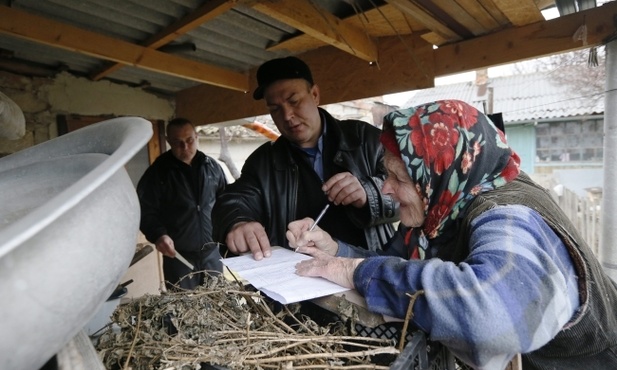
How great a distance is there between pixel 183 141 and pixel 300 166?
2064 millimetres

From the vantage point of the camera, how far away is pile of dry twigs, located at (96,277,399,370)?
79cm

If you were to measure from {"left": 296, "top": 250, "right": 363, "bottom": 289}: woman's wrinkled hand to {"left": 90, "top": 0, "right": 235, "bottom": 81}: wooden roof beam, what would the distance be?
172 centimetres

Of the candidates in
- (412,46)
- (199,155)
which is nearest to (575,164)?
(412,46)

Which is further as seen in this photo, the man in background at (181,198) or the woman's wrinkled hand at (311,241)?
the man in background at (181,198)

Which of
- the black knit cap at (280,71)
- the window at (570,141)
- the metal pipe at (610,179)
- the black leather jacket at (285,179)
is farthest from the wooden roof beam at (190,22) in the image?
the window at (570,141)

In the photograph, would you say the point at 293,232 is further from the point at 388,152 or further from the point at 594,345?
the point at 594,345

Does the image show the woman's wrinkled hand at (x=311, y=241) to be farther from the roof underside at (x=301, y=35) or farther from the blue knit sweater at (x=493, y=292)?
the roof underside at (x=301, y=35)

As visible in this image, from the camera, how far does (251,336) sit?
2.94 feet

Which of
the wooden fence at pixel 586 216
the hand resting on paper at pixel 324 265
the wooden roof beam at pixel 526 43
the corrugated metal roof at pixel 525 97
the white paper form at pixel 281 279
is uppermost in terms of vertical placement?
the corrugated metal roof at pixel 525 97

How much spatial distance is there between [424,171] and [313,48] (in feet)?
8.40

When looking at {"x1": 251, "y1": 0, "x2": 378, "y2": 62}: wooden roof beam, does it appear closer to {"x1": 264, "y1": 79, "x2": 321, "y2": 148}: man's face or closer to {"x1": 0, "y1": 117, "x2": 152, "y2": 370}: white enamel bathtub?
{"x1": 264, "y1": 79, "x2": 321, "y2": 148}: man's face

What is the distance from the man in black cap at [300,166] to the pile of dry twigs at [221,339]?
1.03 m

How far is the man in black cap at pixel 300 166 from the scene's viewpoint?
7.29 ft

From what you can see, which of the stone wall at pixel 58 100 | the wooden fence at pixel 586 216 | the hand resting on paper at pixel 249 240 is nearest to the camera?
the hand resting on paper at pixel 249 240
